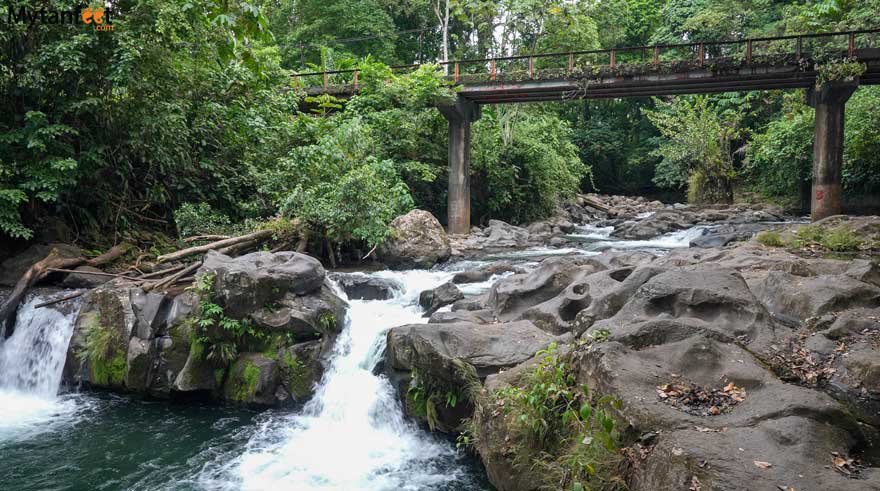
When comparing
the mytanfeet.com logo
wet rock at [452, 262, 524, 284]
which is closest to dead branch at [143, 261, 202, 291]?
the mytanfeet.com logo

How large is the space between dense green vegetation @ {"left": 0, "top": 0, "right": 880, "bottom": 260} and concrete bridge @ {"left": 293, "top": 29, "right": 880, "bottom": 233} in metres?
0.77

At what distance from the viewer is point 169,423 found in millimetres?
7547

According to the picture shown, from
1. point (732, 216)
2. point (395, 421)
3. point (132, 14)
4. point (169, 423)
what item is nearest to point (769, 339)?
point (395, 421)

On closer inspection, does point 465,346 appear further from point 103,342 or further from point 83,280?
point 83,280

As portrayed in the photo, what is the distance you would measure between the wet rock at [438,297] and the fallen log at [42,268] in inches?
233

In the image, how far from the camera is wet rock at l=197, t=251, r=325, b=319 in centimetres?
815

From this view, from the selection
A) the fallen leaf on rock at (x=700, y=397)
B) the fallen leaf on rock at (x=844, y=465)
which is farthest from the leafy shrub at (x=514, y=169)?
the fallen leaf on rock at (x=844, y=465)

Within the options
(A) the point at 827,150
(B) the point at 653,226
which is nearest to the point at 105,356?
(B) the point at 653,226

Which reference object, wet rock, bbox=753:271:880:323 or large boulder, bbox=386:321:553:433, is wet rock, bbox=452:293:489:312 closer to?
large boulder, bbox=386:321:553:433

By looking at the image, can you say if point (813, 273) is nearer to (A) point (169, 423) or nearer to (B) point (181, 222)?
(A) point (169, 423)

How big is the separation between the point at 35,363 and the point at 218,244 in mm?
3571

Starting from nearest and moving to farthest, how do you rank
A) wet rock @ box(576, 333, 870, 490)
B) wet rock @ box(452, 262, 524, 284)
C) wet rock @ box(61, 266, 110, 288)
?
wet rock @ box(576, 333, 870, 490) → wet rock @ box(61, 266, 110, 288) → wet rock @ box(452, 262, 524, 284)

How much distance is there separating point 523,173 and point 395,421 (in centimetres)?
1789

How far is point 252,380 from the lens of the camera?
7918 mm
